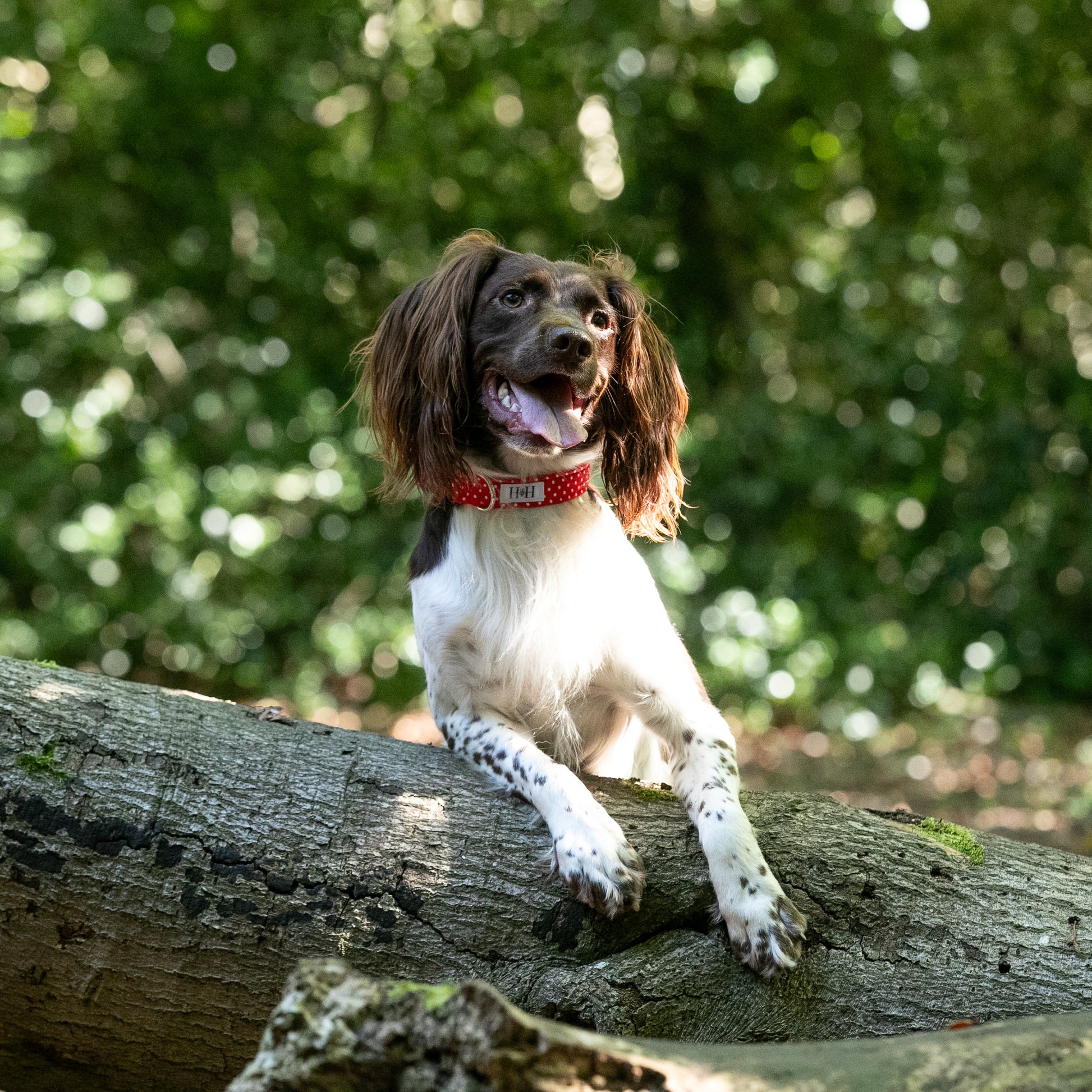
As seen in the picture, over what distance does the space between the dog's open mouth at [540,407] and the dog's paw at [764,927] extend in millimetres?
1265

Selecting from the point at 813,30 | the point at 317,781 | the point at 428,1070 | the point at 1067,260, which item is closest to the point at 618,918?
the point at 317,781

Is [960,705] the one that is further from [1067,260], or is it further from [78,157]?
[78,157]

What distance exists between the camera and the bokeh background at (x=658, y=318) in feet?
22.4

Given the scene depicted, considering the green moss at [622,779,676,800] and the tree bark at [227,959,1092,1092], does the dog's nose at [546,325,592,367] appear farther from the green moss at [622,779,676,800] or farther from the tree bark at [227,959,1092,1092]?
the tree bark at [227,959,1092,1092]

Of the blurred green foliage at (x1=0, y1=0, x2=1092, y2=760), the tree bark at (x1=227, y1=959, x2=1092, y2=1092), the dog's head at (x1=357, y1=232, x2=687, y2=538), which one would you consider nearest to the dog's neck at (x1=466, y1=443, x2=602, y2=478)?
the dog's head at (x1=357, y1=232, x2=687, y2=538)

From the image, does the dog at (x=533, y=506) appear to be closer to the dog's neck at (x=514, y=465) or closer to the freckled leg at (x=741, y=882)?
the dog's neck at (x=514, y=465)

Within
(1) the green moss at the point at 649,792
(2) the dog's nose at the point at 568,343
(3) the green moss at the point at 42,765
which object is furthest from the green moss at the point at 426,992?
(2) the dog's nose at the point at 568,343

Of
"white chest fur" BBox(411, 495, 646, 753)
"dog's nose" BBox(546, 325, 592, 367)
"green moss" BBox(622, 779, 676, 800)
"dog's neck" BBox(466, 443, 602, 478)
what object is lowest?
"green moss" BBox(622, 779, 676, 800)

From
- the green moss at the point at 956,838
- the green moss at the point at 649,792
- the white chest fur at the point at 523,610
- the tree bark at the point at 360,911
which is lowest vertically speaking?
the tree bark at the point at 360,911

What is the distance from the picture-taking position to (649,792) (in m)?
2.93

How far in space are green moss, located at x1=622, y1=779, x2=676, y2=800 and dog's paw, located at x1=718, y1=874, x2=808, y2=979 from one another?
41cm

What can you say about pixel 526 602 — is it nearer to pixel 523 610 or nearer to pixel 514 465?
pixel 523 610

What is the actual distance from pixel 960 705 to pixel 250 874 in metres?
6.92

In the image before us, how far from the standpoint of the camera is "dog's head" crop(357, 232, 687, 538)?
3.09 metres
